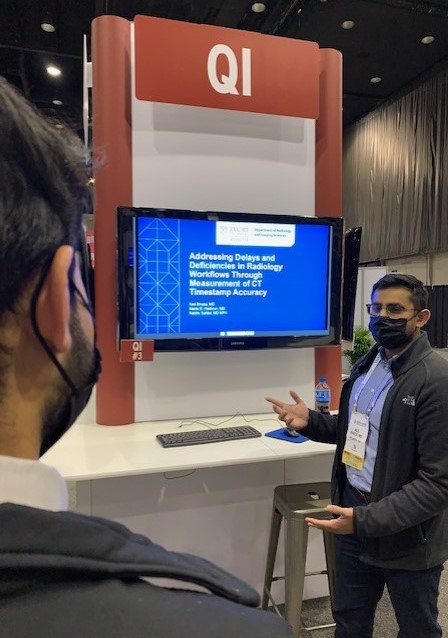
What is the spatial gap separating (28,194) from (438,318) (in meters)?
7.16

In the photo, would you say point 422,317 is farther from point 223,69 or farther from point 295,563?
point 223,69

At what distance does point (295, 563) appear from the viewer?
1976 millimetres

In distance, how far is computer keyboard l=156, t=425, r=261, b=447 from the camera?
1973 millimetres

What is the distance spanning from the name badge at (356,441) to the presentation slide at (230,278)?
29.4 inches

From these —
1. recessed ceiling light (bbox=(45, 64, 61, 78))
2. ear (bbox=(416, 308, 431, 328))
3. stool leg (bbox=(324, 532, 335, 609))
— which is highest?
recessed ceiling light (bbox=(45, 64, 61, 78))

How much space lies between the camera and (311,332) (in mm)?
2400

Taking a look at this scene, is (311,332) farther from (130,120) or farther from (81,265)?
(81,265)

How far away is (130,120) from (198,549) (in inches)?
83.3

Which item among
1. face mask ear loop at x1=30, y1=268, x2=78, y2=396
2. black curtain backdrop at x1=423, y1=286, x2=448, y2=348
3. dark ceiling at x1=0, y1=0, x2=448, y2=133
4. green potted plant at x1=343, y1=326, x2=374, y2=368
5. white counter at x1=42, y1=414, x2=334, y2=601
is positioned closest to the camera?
face mask ear loop at x1=30, y1=268, x2=78, y2=396

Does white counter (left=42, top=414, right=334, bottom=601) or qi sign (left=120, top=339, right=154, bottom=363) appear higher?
qi sign (left=120, top=339, right=154, bottom=363)

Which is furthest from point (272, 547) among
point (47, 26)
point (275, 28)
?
point (47, 26)

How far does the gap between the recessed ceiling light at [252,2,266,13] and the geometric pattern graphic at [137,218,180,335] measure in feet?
14.1

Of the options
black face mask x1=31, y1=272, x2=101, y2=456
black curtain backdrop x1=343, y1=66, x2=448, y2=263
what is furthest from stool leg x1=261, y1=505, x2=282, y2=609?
black curtain backdrop x1=343, y1=66, x2=448, y2=263

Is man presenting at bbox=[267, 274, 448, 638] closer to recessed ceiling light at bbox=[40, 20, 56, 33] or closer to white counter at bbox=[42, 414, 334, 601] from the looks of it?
white counter at bbox=[42, 414, 334, 601]
